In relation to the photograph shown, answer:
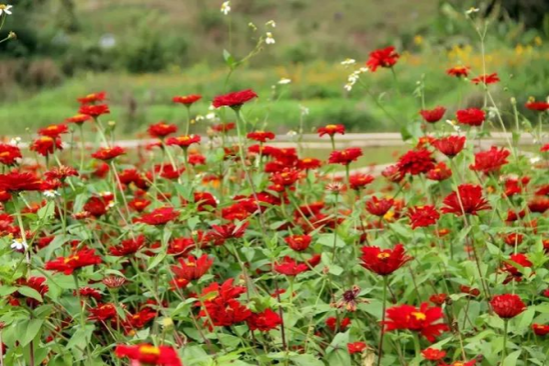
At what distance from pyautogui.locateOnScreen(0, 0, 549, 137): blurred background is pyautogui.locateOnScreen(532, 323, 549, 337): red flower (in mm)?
5216

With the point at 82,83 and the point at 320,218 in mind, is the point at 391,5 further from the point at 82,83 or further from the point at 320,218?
the point at 320,218

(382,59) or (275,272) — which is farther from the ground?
(382,59)

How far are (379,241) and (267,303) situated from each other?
0.62 meters

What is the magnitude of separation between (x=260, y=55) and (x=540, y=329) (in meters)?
13.6

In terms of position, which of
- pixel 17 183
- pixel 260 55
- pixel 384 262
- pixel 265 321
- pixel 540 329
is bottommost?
pixel 260 55

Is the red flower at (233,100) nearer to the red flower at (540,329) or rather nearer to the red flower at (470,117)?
the red flower at (470,117)

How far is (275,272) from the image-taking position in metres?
1.83

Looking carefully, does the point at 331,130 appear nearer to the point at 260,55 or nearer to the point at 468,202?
the point at 468,202

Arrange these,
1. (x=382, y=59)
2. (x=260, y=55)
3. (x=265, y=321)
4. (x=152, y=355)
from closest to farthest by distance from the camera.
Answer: (x=152, y=355), (x=265, y=321), (x=382, y=59), (x=260, y=55)

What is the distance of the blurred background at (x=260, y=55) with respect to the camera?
9.34 m

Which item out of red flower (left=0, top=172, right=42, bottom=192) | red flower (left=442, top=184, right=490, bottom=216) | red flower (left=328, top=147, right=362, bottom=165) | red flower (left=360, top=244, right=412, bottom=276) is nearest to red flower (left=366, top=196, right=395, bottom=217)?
red flower (left=328, top=147, right=362, bottom=165)

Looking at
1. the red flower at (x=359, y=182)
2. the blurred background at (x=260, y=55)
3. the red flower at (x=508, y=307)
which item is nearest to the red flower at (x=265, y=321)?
the red flower at (x=508, y=307)

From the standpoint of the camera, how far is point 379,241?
85.1 inches

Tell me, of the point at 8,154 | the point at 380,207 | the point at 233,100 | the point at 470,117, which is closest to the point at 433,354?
the point at 380,207
